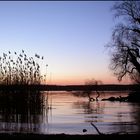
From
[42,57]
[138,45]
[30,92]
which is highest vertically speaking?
[138,45]

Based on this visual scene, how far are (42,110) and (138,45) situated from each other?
98.1 ft

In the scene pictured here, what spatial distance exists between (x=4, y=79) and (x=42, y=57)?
2.18 metres

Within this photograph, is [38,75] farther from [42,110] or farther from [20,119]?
[20,119]

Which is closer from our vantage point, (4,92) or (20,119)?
(20,119)

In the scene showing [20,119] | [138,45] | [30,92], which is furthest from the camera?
[138,45]

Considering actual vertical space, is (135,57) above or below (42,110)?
above

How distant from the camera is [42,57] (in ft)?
66.9
